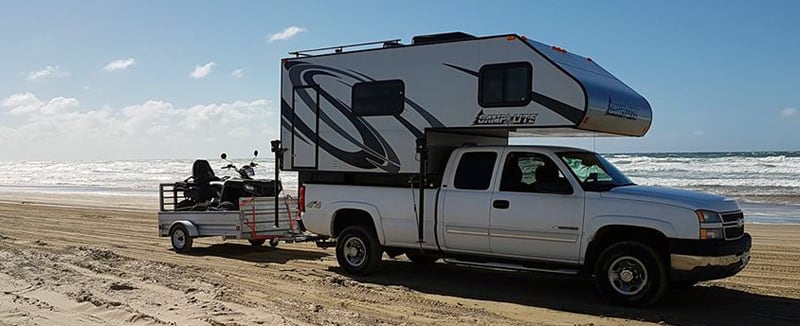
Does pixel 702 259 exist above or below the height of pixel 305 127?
below

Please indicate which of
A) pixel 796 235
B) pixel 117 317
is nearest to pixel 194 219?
pixel 117 317

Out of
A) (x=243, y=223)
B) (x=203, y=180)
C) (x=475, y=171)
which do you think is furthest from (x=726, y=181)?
(x=475, y=171)

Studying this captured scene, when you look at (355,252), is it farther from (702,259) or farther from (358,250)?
(702,259)

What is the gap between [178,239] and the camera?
520 inches

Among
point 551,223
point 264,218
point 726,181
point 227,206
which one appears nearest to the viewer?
point 551,223

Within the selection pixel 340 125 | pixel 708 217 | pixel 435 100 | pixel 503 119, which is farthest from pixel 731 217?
pixel 340 125

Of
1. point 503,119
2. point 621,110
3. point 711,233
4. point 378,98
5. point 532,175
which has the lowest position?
point 711,233

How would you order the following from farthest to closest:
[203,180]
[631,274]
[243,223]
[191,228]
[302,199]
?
1. [203,180]
2. [191,228]
3. [243,223]
4. [302,199]
5. [631,274]

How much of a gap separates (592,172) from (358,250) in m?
3.33

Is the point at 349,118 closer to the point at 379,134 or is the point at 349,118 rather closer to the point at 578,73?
the point at 379,134

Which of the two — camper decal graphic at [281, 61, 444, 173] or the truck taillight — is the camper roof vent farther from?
the truck taillight

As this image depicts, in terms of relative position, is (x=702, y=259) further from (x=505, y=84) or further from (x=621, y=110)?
(x=505, y=84)

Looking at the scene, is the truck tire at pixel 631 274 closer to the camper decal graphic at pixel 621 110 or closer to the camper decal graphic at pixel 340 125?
the camper decal graphic at pixel 621 110

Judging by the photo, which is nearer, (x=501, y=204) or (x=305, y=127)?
(x=501, y=204)
